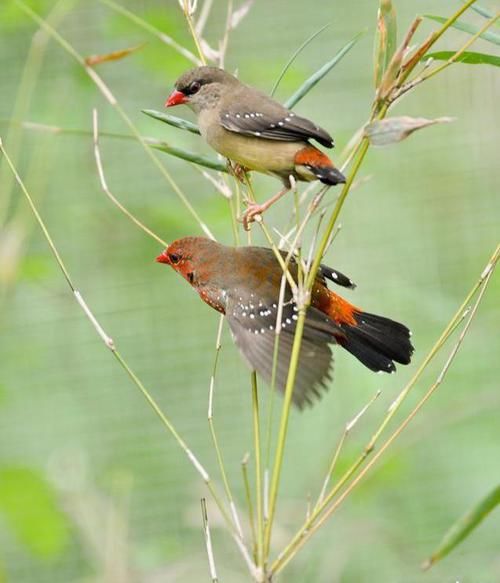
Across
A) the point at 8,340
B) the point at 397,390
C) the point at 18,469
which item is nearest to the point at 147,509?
the point at 8,340

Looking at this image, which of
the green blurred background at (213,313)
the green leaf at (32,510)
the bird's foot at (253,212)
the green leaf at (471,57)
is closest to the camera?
the green leaf at (471,57)

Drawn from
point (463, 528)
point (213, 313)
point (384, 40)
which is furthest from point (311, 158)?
point (213, 313)

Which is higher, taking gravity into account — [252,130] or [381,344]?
[252,130]

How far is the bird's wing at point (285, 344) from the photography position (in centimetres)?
176

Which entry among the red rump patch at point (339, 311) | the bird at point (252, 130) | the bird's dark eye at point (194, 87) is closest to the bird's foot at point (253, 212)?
the bird at point (252, 130)

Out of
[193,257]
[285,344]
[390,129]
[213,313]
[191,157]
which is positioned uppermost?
[390,129]

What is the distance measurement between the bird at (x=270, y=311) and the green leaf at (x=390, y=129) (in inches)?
17.7

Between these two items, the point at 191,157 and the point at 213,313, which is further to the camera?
the point at 213,313

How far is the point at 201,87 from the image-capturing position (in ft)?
7.92

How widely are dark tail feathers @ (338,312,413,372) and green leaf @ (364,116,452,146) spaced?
692 mm

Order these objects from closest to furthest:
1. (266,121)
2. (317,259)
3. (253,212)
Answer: (317,259)
(253,212)
(266,121)

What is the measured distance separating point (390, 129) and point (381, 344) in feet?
2.39

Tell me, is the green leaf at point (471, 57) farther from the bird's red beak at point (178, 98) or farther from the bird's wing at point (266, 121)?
the bird's red beak at point (178, 98)

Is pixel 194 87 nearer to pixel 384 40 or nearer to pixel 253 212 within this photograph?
pixel 253 212
